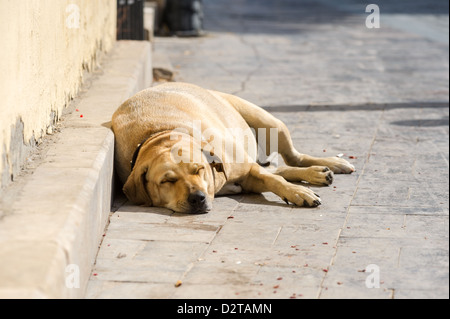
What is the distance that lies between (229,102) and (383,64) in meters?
6.39

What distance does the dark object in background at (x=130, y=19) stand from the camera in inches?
417

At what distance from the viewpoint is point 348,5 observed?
74.9 feet

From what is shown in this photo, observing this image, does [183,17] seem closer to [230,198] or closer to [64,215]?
[230,198]

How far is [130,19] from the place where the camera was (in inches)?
440

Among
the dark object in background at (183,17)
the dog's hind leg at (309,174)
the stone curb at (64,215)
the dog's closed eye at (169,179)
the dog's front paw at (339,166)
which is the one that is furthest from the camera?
the dark object in background at (183,17)

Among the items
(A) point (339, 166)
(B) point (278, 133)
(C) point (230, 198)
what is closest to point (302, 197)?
(C) point (230, 198)

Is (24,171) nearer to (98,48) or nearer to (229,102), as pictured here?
(229,102)

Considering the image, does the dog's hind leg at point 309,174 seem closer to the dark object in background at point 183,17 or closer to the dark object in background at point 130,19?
the dark object in background at point 130,19

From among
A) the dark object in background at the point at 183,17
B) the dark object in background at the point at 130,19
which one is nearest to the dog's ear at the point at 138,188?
the dark object in background at the point at 130,19

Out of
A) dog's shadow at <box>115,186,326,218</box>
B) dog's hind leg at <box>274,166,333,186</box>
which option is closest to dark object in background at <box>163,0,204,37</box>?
dog's hind leg at <box>274,166,333,186</box>

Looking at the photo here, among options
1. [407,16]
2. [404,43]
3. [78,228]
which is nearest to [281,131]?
[78,228]

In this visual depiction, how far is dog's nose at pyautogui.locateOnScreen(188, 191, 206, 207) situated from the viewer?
496cm

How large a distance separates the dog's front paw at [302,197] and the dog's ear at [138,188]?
91cm

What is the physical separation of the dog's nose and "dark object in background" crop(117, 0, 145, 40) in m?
5.85
